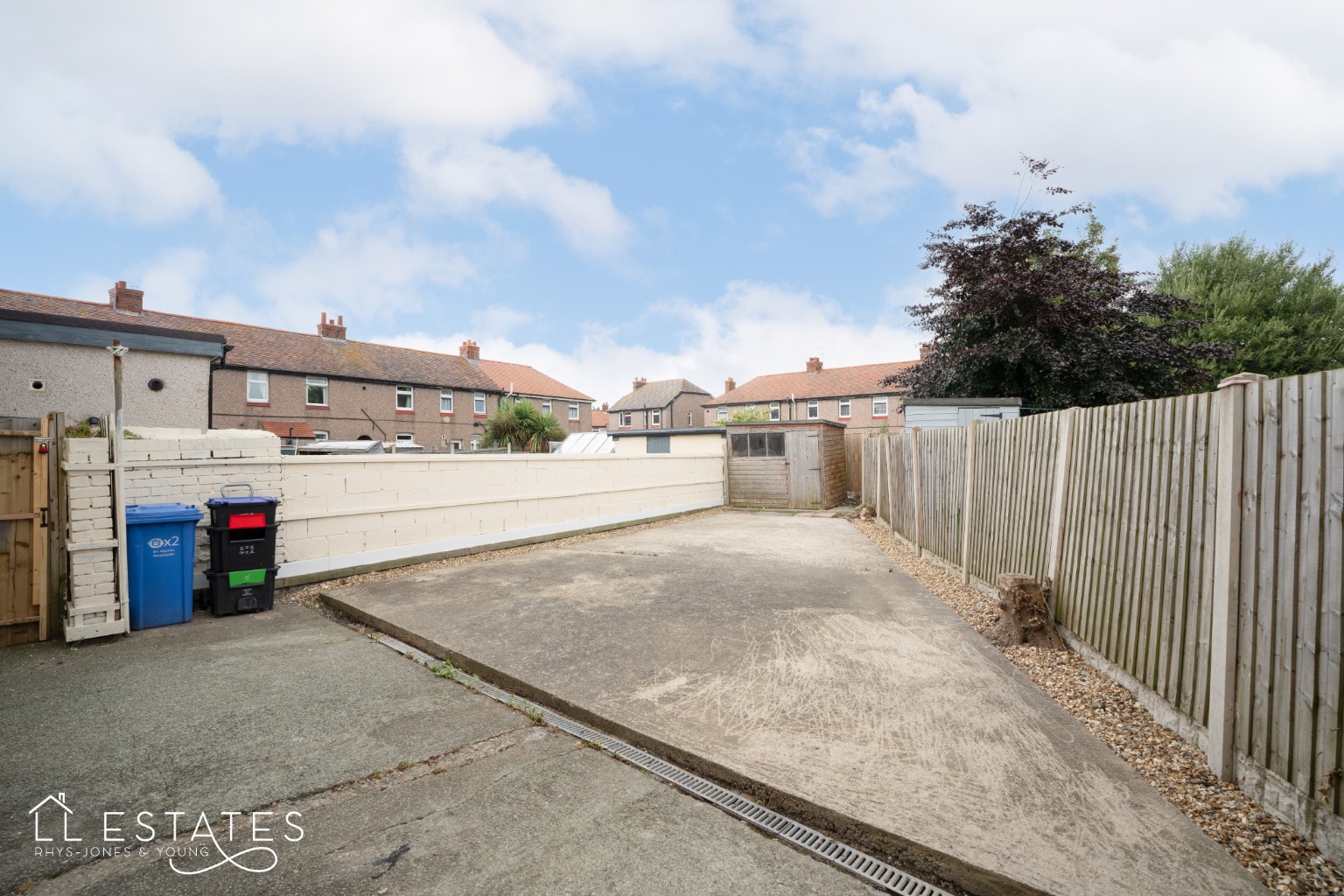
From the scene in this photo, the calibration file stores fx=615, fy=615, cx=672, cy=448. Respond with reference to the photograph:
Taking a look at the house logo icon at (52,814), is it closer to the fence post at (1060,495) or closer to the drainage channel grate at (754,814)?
the drainage channel grate at (754,814)

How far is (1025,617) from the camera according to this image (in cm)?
471

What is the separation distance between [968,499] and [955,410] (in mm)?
7217

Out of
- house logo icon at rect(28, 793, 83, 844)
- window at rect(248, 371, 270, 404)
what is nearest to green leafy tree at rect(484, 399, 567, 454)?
window at rect(248, 371, 270, 404)

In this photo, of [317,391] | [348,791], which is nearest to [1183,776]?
[348,791]

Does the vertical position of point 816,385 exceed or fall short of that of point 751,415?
it exceeds it

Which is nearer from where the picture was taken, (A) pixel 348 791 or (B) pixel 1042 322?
(A) pixel 348 791

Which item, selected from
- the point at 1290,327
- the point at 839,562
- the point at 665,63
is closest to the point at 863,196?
the point at 665,63

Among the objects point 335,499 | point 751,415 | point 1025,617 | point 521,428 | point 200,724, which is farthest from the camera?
point 751,415

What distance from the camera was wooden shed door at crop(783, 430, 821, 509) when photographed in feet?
55.7

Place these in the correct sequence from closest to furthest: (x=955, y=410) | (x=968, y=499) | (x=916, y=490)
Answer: (x=968, y=499)
(x=916, y=490)
(x=955, y=410)

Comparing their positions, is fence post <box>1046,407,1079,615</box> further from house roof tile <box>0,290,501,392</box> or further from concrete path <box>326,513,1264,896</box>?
house roof tile <box>0,290,501,392</box>

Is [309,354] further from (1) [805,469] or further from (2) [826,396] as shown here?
(2) [826,396]

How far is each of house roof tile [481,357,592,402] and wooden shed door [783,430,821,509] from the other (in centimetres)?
2461

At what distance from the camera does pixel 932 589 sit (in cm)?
677
